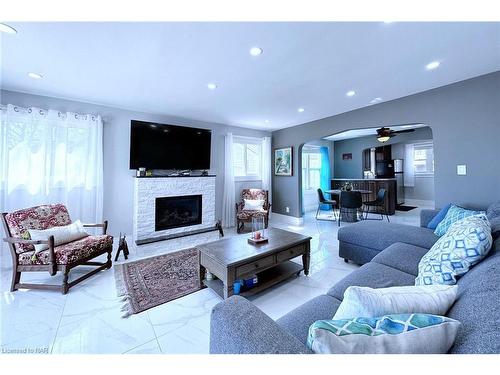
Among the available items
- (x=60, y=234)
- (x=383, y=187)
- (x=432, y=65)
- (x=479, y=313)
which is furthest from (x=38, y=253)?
(x=383, y=187)

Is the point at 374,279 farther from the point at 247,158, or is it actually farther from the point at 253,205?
the point at 247,158

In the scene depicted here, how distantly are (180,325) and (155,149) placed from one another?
3.16 m

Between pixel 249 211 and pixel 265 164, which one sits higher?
pixel 265 164

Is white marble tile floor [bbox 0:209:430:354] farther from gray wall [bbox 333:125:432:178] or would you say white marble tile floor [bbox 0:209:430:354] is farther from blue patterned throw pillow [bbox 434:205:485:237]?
gray wall [bbox 333:125:432:178]

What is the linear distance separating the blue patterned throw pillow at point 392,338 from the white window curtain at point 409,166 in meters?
9.00

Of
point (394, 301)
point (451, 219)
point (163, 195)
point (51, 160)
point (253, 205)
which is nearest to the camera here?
point (394, 301)

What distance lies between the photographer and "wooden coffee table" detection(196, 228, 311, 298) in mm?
1845

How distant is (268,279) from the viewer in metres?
2.19

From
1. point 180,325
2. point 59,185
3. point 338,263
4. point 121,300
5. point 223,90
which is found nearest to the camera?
point 180,325

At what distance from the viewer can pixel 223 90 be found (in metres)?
2.98

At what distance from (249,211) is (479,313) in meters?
4.03

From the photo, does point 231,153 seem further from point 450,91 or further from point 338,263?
point 450,91

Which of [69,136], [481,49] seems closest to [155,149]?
[69,136]

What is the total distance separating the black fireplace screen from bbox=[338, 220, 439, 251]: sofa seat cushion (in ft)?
9.44
